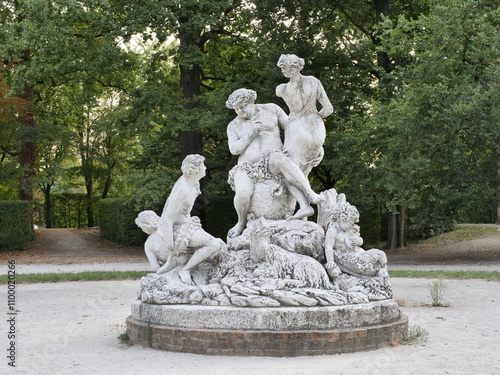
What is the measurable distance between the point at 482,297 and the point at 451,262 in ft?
27.0

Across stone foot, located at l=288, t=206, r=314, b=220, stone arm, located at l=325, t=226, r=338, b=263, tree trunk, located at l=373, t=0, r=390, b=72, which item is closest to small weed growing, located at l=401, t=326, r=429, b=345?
stone arm, located at l=325, t=226, r=338, b=263

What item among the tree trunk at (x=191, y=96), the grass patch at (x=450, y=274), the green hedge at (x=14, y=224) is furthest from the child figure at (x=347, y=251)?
the green hedge at (x=14, y=224)

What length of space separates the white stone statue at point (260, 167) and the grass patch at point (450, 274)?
7.17m

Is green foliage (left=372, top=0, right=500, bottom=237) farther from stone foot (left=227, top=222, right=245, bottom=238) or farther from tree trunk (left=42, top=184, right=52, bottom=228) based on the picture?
tree trunk (left=42, top=184, right=52, bottom=228)

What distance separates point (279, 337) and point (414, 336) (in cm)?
182

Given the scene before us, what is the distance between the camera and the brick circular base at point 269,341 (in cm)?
685

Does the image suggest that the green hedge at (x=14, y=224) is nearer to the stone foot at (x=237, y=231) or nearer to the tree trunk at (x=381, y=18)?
the tree trunk at (x=381, y=18)

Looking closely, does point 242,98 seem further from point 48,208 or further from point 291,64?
point 48,208

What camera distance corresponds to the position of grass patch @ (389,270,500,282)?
1462cm

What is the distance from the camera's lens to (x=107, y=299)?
11.9 metres

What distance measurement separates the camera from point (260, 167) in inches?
348

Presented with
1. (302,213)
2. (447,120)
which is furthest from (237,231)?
(447,120)

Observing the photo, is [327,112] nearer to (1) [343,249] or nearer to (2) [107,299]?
(1) [343,249]

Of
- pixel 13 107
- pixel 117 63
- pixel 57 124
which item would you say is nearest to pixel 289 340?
pixel 117 63
